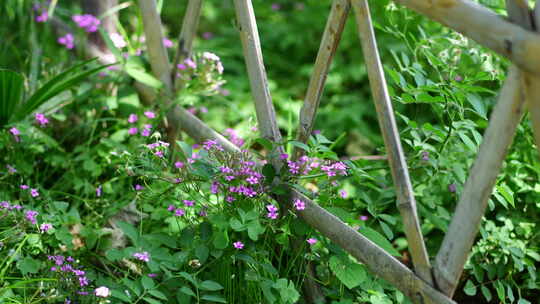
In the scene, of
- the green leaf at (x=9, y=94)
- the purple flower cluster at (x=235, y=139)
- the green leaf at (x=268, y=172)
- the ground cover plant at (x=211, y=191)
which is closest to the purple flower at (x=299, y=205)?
the ground cover plant at (x=211, y=191)

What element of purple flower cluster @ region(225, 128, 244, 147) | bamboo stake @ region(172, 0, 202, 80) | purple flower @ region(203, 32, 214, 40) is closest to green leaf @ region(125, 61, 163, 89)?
bamboo stake @ region(172, 0, 202, 80)

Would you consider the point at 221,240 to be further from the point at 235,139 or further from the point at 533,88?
the point at 533,88

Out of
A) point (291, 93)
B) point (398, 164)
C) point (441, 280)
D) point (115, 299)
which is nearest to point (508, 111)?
point (398, 164)

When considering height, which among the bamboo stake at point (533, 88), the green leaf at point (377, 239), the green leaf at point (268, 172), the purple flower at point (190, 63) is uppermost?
the bamboo stake at point (533, 88)

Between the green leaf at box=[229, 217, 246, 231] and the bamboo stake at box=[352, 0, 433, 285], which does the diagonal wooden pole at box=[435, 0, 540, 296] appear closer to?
the bamboo stake at box=[352, 0, 433, 285]

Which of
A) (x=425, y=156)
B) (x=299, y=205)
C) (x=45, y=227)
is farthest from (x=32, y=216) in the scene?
(x=425, y=156)

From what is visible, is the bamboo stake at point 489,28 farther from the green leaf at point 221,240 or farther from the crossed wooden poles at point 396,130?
the green leaf at point 221,240

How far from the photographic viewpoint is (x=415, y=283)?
1.67 m

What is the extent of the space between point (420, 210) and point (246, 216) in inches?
31.6

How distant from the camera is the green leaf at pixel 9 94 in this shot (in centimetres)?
246

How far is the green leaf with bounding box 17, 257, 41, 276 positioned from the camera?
179cm

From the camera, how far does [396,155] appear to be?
1641 mm

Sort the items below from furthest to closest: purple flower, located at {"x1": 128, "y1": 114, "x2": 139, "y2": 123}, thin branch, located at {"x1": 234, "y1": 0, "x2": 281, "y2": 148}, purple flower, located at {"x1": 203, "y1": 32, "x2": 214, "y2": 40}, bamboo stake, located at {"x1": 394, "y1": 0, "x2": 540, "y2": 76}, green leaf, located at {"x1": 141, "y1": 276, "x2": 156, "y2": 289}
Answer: purple flower, located at {"x1": 203, "y1": 32, "x2": 214, "y2": 40} < purple flower, located at {"x1": 128, "y1": 114, "x2": 139, "y2": 123} < thin branch, located at {"x1": 234, "y1": 0, "x2": 281, "y2": 148} < green leaf, located at {"x1": 141, "y1": 276, "x2": 156, "y2": 289} < bamboo stake, located at {"x1": 394, "y1": 0, "x2": 540, "y2": 76}

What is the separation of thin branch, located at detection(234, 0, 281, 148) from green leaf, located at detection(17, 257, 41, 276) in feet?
2.65
